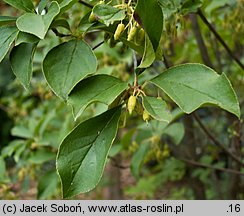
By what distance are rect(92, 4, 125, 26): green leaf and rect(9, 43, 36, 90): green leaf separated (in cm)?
16

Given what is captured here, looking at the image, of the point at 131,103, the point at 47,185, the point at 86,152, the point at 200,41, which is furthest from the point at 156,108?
the point at 200,41

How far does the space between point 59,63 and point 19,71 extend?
0.28 feet

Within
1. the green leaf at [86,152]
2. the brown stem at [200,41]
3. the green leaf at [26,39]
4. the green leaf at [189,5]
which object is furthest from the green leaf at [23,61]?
the brown stem at [200,41]

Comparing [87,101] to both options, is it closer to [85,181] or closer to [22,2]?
[85,181]

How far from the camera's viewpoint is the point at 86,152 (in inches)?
34.6

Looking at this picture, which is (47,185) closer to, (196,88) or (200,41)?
(200,41)

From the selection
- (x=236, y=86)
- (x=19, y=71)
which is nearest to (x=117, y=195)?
(x=236, y=86)

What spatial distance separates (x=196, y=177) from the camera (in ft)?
9.48

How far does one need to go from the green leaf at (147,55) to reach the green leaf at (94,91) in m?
0.06

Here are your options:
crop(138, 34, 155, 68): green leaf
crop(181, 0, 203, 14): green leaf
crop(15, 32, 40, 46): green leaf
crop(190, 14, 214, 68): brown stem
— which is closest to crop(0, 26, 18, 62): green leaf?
crop(15, 32, 40, 46): green leaf

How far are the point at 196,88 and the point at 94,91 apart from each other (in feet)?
0.61

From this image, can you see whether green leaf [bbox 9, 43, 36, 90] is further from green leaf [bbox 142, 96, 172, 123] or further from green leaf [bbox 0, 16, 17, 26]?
green leaf [bbox 142, 96, 172, 123]

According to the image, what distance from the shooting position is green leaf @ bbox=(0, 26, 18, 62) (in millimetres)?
879

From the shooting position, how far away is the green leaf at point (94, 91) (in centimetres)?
85
